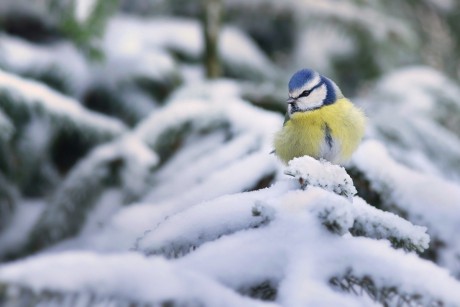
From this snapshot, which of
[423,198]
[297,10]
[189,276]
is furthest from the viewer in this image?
[297,10]

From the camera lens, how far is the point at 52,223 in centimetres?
160

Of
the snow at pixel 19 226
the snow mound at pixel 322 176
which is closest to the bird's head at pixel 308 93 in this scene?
the snow mound at pixel 322 176

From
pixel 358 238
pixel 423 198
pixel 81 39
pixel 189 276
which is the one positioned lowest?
pixel 189 276

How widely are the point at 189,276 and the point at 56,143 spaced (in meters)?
1.56

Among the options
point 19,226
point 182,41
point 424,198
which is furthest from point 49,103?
point 182,41

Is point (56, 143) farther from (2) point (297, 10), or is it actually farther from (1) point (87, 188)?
(2) point (297, 10)

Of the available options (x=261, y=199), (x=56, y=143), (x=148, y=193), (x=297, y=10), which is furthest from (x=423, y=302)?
(x=297, y=10)

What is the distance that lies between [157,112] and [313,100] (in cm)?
48

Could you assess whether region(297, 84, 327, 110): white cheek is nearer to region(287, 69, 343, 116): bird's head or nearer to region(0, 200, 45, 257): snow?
region(287, 69, 343, 116): bird's head

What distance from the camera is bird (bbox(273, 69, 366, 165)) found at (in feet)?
4.31

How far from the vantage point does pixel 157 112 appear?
170 cm

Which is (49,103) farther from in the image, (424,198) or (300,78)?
(424,198)

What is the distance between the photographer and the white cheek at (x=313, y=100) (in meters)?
1.39

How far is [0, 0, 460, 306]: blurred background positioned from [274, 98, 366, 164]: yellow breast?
0.17ft
